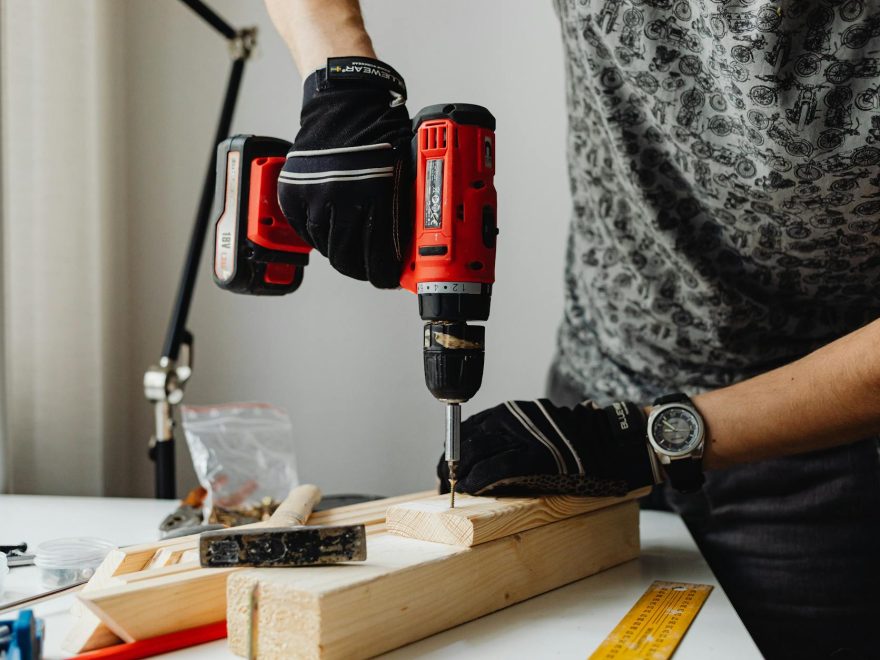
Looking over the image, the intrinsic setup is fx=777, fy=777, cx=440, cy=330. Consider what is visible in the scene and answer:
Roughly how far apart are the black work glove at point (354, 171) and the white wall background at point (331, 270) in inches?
35.5

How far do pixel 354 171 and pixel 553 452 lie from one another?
40cm

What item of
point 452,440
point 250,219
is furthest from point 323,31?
point 452,440

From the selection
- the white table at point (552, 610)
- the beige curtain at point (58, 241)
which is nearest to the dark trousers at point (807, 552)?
the white table at point (552, 610)

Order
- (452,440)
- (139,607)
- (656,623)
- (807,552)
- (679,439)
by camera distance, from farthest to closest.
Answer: (807,552), (679,439), (452,440), (656,623), (139,607)

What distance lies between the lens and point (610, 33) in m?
1.08

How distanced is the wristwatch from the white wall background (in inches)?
32.7

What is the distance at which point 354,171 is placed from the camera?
88 centimetres

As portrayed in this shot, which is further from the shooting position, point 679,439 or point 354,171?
point 679,439

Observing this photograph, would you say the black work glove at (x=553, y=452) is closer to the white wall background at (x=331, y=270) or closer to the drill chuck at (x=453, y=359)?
the drill chuck at (x=453, y=359)

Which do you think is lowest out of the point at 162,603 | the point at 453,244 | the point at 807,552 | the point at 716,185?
the point at 807,552

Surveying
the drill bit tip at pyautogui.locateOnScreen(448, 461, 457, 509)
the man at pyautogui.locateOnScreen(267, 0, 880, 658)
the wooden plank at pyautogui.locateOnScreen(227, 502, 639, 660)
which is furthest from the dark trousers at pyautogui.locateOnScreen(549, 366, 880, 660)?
the drill bit tip at pyautogui.locateOnScreen(448, 461, 457, 509)

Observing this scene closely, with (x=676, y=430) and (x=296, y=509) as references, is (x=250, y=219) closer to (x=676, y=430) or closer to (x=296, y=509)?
(x=296, y=509)

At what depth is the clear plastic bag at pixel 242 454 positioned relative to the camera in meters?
1.29


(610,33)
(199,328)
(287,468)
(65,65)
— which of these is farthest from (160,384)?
(610,33)
